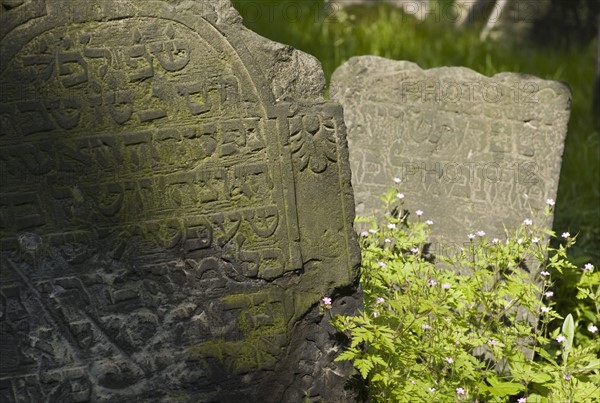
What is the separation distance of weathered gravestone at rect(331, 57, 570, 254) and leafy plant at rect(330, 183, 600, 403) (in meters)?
0.14

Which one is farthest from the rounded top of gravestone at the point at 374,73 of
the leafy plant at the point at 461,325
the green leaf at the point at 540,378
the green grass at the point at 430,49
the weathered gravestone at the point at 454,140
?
the green grass at the point at 430,49

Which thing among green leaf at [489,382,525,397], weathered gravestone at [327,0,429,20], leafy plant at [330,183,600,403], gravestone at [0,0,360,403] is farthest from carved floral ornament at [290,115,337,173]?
weathered gravestone at [327,0,429,20]

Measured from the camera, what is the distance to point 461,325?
11.5ft

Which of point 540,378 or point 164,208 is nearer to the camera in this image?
point 164,208

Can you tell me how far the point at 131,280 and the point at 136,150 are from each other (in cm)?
42

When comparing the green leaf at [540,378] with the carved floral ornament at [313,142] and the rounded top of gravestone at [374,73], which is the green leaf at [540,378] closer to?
the carved floral ornament at [313,142]

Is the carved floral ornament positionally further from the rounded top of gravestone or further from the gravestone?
the rounded top of gravestone

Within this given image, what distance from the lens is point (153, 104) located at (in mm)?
2992

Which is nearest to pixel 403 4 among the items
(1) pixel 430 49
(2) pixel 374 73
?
(1) pixel 430 49

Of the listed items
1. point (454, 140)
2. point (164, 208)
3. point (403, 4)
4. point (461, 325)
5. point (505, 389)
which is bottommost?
point (505, 389)

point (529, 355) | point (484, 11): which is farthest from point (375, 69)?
point (484, 11)

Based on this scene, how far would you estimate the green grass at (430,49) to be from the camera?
5922 mm

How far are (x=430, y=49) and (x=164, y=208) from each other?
13.9 feet

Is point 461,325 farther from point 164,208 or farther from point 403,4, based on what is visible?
point 403,4
